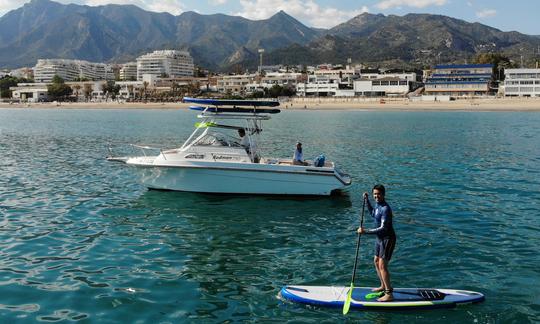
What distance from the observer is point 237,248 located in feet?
44.0

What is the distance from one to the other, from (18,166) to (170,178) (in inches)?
530

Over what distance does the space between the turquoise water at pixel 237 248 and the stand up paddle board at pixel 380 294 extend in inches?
7.1

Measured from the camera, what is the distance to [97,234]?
14.7 meters

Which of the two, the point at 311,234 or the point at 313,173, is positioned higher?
the point at 313,173

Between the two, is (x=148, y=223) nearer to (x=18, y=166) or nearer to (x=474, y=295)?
(x=474, y=295)

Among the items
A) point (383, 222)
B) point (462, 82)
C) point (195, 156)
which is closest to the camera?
point (383, 222)

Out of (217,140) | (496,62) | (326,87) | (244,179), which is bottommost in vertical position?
(244,179)

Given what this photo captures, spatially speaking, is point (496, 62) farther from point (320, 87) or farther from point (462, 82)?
point (320, 87)

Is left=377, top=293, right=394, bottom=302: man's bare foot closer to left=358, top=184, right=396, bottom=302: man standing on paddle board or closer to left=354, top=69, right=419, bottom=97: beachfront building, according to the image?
left=358, top=184, right=396, bottom=302: man standing on paddle board

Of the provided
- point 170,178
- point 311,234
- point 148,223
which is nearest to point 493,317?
point 311,234

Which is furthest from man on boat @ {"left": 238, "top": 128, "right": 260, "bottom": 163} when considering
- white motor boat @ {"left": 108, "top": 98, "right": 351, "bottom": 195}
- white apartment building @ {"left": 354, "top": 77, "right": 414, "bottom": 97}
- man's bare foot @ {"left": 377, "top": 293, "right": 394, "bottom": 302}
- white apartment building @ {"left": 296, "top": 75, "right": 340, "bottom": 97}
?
white apartment building @ {"left": 296, "top": 75, "right": 340, "bottom": 97}

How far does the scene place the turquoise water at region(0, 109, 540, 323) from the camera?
9703 mm

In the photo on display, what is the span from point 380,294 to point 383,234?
50.5 inches

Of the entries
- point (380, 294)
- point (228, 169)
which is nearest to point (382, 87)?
point (228, 169)
